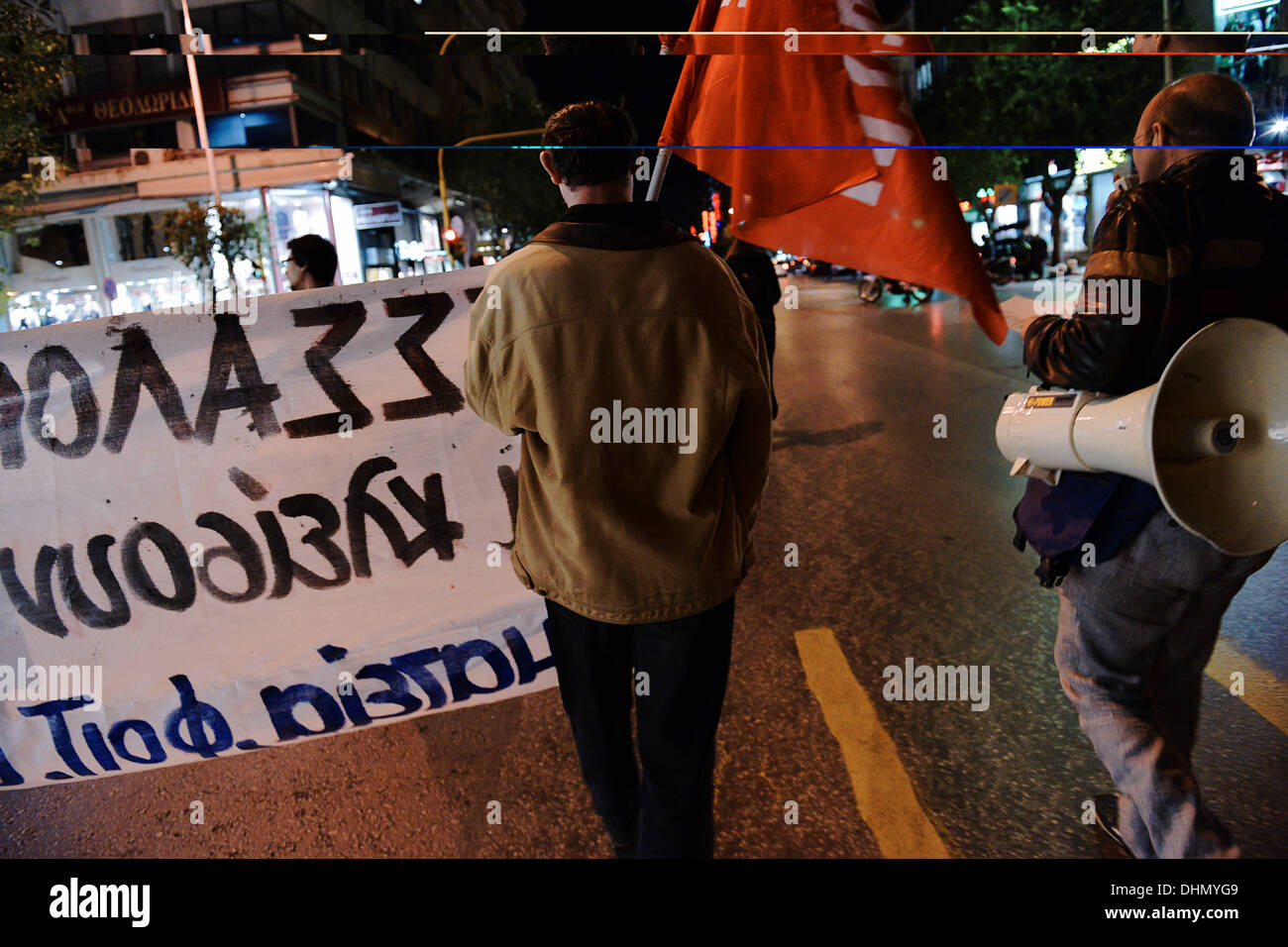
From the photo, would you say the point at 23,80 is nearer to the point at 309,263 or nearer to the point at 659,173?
the point at 309,263

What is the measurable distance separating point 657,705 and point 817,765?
1.11m

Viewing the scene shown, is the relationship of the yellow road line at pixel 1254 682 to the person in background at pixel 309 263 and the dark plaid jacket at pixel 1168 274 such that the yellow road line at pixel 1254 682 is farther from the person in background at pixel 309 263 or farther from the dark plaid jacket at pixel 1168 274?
the person in background at pixel 309 263

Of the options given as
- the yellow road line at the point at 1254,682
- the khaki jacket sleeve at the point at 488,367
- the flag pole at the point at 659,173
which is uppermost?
the flag pole at the point at 659,173

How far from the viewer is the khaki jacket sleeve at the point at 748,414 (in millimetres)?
2016

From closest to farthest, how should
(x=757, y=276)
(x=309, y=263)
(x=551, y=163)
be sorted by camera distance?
(x=551, y=163)
(x=309, y=263)
(x=757, y=276)

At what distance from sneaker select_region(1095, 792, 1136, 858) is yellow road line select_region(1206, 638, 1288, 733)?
0.88 m

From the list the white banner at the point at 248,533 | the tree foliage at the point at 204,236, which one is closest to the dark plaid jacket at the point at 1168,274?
the white banner at the point at 248,533

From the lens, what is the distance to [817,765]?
2969mm

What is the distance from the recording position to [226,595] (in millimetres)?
2838

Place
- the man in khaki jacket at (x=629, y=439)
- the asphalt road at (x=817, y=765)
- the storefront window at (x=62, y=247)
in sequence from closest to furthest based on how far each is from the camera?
the man in khaki jacket at (x=629, y=439) → the asphalt road at (x=817, y=765) → the storefront window at (x=62, y=247)

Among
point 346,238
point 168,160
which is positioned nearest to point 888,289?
point 346,238

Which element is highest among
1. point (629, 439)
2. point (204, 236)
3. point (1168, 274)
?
point (204, 236)

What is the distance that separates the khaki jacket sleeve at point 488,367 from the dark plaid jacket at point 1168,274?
141 centimetres
